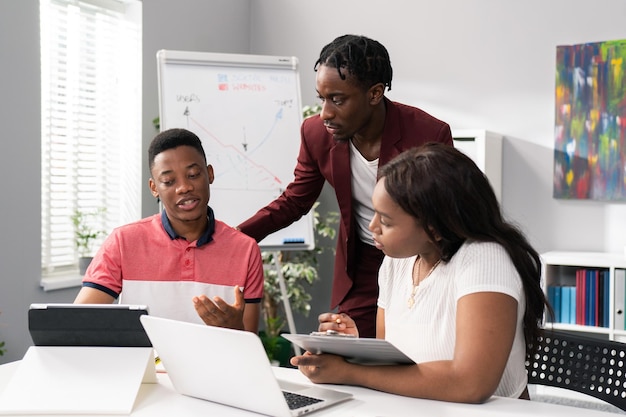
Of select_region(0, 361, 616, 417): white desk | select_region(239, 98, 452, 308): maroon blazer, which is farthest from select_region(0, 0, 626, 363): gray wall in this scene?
select_region(0, 361, 616, 417): white desk

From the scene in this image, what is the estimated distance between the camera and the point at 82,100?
363cm

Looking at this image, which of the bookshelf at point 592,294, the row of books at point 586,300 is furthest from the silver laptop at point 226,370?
the row of books at point 586,300

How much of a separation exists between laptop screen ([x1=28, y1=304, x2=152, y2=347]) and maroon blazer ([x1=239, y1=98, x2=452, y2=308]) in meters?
0.99

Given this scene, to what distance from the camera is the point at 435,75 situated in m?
4.17

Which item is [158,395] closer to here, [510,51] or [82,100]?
[82,100]

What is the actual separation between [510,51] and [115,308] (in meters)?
3.18

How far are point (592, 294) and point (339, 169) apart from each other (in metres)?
1.80

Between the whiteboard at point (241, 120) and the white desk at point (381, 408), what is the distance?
1.98 m

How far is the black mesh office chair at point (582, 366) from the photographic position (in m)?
1.41

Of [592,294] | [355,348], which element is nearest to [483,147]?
[592,294]

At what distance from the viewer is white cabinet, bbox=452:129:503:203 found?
368 centimetres

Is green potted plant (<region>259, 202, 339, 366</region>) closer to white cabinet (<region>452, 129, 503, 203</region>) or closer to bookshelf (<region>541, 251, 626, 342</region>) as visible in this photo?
white cabinet (<region>452, 129, 503, 203</region>)

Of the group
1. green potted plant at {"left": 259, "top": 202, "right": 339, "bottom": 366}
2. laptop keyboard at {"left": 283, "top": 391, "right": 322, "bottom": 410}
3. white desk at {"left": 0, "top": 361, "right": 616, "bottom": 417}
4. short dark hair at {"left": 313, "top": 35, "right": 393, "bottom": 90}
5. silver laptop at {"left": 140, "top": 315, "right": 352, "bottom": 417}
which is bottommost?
green potted plant at {"left": 259, "top": 202, "right": 339, "bottom": 366}

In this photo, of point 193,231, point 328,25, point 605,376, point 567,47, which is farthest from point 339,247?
point 328,25
